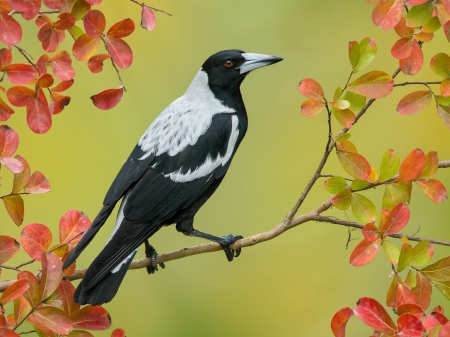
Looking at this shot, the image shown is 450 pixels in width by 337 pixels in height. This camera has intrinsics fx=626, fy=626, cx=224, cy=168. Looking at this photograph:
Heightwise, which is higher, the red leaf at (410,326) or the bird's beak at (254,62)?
the bird's beak at (254,62)

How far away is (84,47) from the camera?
5.77 feet

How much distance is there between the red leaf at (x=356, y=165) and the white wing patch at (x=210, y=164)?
37.6 inches

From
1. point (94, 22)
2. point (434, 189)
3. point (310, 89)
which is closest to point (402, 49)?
point (310, 89)

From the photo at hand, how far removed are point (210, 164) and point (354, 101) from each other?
1.01 m

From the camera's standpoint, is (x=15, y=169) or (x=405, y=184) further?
(x=405, y=184)

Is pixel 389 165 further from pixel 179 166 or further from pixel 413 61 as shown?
pixel 179 166

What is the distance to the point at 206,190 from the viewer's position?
2697 mm

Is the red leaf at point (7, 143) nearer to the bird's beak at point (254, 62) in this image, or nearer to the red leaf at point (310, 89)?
the red leaf at point (310, 89)

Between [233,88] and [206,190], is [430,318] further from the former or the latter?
[233,88]

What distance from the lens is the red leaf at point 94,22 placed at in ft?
5.54

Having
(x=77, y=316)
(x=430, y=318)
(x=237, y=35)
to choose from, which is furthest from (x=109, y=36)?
(x=237, y=35)

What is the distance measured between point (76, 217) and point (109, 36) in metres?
0.58

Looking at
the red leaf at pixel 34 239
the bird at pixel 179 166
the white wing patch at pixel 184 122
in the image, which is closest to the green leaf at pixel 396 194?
the bird at pixel 179 166

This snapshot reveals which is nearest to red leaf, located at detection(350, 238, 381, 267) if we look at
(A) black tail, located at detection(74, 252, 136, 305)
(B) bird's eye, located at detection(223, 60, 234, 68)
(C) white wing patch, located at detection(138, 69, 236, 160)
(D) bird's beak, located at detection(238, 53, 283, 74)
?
(A) black tail, located at detection(74, 252, 136, 305)
